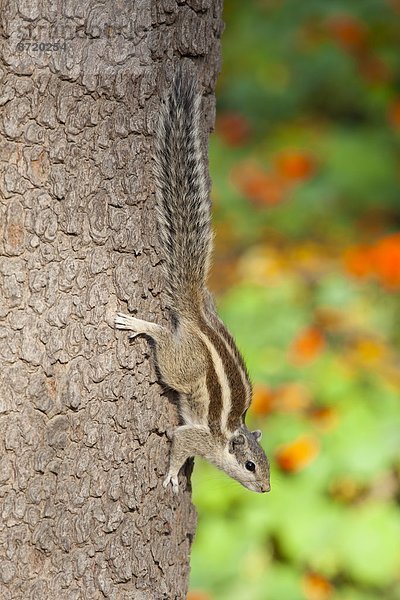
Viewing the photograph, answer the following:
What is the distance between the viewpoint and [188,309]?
2502 millimetres

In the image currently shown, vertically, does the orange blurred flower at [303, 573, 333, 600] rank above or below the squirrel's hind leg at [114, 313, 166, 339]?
above

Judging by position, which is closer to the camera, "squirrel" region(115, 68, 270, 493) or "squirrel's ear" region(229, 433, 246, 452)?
"squirrel" region(115, 68, 270, 493)

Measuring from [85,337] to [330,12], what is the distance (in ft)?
25.6

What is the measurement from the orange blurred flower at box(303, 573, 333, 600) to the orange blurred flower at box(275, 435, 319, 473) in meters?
0.43

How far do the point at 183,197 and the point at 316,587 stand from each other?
221 cm

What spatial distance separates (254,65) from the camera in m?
8.87

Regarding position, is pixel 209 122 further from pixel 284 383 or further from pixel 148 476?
pixel 284 383

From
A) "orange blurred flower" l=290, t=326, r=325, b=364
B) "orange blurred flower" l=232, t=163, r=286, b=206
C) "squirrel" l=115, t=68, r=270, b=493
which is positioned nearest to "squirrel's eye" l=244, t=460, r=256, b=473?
"squirrel" l=115, t=68, r=270, b=493

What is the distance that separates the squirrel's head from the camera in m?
2.81

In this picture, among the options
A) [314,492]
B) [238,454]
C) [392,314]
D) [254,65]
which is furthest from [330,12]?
[238,454]

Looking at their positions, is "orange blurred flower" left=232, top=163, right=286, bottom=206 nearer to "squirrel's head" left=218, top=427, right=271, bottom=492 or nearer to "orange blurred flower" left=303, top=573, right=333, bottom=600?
"orange blurred flower" left=303, top=573, right=333, bottom=600

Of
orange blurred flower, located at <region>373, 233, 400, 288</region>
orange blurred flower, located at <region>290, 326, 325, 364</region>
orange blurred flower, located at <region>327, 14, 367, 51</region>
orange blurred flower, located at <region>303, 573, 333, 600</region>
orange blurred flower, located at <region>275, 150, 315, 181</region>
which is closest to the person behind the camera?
orange blurred flower, located at <region>303, 573, 333, 600</region>

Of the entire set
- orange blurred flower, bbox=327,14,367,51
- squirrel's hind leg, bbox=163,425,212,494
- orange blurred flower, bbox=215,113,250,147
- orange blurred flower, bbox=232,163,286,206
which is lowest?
squirrel's hind leg, bbox=163,425,212,494

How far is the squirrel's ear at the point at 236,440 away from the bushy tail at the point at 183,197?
452 millimetres
